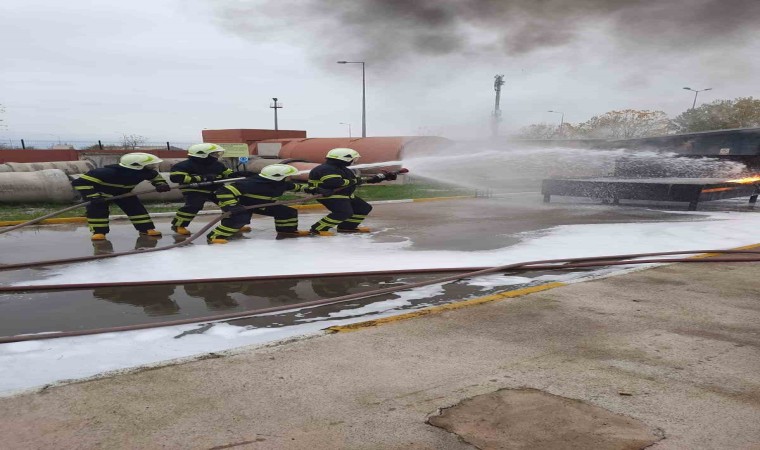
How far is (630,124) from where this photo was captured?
151 ft

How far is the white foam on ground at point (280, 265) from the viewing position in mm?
3080

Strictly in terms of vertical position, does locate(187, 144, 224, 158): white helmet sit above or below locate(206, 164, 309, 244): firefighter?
above

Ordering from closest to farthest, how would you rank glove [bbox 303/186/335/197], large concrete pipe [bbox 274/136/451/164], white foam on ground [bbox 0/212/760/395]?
white foam on ground [bbox 0/212/760/395], glove [bbox 303/186/335/197], large concrete pipe [bbox 274/136/451/164]

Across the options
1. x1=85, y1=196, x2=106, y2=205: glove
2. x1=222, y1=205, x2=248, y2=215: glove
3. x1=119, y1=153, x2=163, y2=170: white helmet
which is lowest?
x1=222, y1=205, x2=248, y2=215: glove

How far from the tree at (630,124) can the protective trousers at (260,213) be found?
137ft

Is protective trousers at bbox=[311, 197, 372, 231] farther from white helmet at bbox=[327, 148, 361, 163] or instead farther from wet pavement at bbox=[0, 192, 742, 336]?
white helmet at bbox=[327, 148, 361, 163]

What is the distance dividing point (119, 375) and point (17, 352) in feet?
2.97

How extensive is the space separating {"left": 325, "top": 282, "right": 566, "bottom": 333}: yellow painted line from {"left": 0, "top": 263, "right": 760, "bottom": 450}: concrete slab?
93 millimetres

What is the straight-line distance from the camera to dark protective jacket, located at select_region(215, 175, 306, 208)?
6922mm

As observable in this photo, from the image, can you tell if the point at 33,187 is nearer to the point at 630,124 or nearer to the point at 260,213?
the point at 260,213

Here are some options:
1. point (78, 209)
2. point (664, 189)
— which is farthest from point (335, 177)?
point (664, 189)

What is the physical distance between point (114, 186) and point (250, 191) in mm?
2009

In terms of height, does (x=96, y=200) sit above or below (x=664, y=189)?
above

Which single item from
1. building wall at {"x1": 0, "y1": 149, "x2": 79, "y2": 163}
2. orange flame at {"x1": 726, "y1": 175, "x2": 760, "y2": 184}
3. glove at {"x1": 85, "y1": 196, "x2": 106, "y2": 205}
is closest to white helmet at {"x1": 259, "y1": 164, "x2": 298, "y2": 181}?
glove at {"x1": 85, "y1": 196, "x2": 106, "y2": 205}
